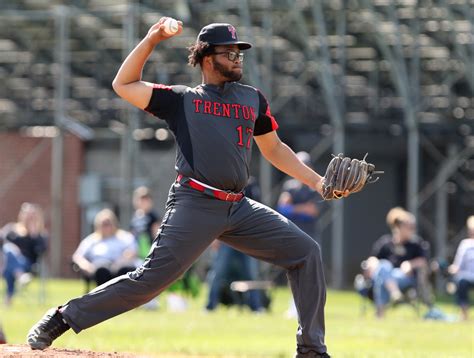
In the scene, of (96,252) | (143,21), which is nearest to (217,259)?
(96,252)

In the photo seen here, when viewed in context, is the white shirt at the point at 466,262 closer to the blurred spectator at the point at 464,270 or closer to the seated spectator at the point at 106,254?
the blurred spectator at the point at 464,270

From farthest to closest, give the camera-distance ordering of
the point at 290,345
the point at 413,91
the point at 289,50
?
the point at 289,50, the point at 413,91, the point at 290,345

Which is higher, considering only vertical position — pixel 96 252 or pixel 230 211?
pixel 230 211

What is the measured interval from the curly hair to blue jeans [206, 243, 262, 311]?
980cm

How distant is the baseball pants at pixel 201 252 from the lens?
749cm

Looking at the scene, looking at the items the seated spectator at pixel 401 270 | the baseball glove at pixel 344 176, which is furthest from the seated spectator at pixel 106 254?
the baseball glove at pixel 344 176

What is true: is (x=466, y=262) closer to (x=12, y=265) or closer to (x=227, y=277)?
(x=227, y=277)

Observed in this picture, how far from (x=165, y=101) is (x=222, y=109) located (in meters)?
0.33

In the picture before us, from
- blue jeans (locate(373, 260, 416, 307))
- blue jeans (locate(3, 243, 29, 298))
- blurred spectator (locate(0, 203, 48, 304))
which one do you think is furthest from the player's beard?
blurred spectator (locate(0, 203, 48, 304))

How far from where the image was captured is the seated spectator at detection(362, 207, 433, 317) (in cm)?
1659

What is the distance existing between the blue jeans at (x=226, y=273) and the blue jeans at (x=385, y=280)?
5.63 feet

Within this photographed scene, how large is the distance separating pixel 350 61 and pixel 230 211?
57.7 ft

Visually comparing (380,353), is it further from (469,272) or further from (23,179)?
(23,179)

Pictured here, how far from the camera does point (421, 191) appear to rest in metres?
25.8
